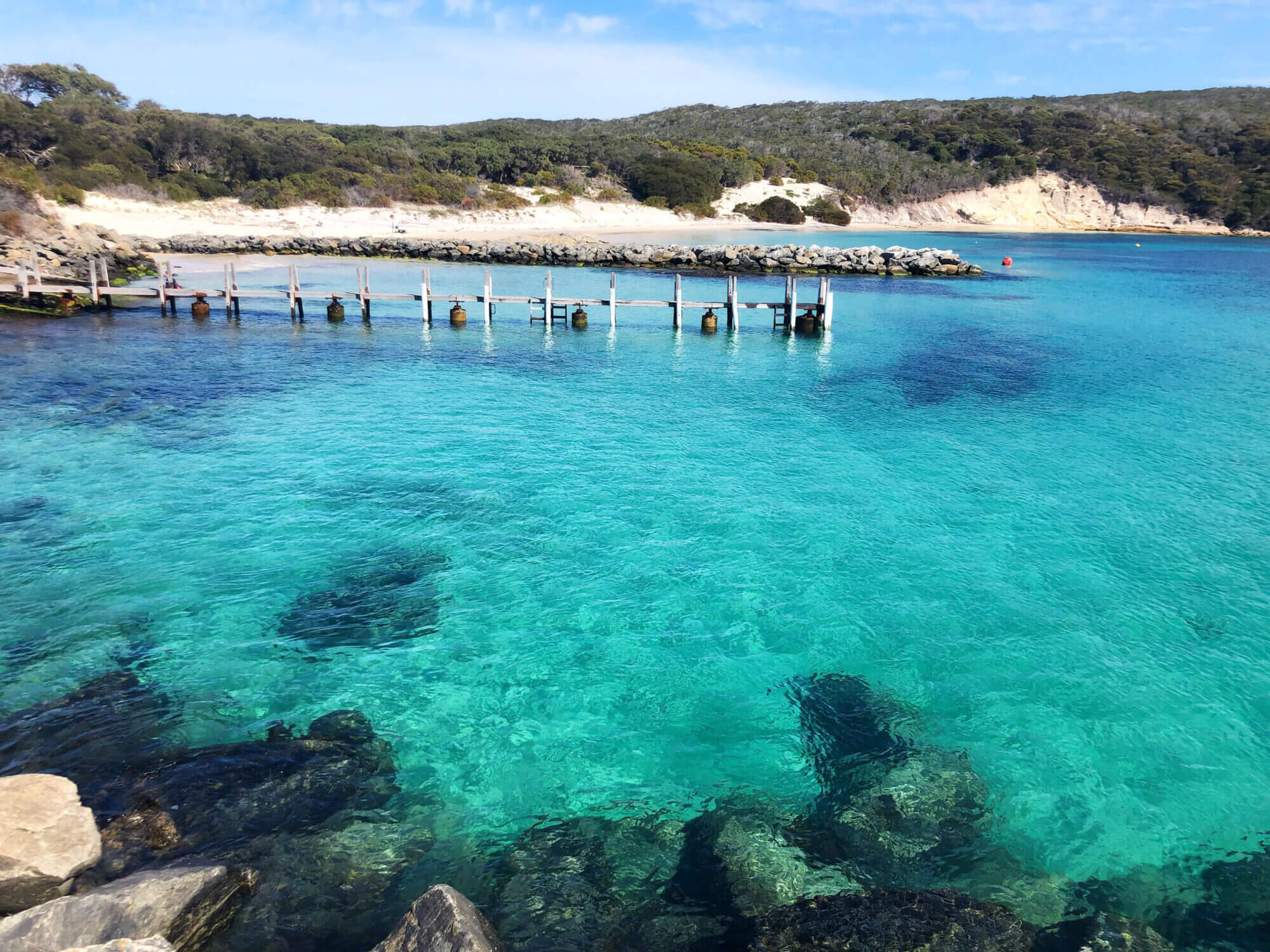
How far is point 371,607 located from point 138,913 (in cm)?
Answer: 547

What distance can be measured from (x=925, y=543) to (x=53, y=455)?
1577 centimetres

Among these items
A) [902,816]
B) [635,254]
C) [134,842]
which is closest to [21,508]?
[134,842]

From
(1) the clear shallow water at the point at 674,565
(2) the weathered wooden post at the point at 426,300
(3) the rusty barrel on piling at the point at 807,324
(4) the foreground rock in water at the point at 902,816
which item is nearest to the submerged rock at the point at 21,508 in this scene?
(1) the clear shallow water at the point at 674,565

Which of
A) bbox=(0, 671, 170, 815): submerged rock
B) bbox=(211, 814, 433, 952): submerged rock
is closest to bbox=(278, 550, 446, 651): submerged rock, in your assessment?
bbox=(0, 671, 170, 815): submerged rock

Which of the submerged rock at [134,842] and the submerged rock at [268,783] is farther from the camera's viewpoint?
the submerged rock at [268,783]

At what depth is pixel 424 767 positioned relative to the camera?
7.81m

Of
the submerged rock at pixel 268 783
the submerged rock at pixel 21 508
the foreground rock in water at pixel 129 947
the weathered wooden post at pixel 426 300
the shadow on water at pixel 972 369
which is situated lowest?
the submerged rock at pixel 268 783

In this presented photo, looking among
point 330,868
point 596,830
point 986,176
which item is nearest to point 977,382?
point 596,830

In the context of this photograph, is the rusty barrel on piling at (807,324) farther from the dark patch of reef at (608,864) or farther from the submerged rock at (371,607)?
the dark patch of reef at (608,864)

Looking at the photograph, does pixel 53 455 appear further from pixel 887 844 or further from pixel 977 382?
pixel 977 382

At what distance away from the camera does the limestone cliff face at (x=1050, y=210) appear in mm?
97688

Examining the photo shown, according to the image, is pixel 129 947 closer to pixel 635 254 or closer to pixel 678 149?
pixel 635 254

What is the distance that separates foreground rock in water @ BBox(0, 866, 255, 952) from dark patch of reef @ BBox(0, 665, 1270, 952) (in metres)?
0.11

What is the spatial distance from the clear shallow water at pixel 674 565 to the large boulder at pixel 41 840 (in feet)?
6.14
